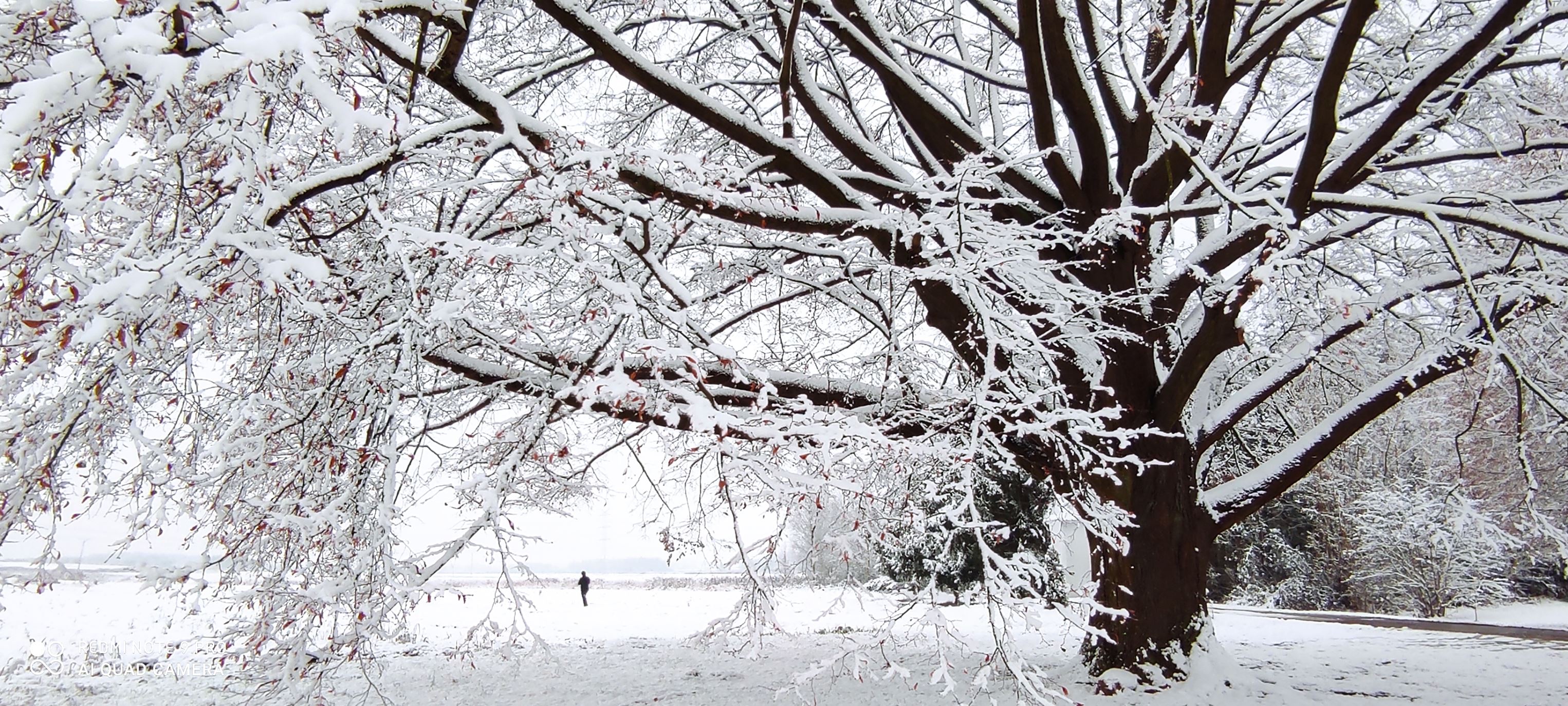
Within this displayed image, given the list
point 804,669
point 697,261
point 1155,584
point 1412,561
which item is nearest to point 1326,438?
point 1155,584

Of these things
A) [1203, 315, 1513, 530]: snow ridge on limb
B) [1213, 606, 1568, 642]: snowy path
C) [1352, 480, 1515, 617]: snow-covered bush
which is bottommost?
[1213, 606, 1568, 642]: snowy path

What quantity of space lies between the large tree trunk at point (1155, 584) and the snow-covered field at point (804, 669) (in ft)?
0.82

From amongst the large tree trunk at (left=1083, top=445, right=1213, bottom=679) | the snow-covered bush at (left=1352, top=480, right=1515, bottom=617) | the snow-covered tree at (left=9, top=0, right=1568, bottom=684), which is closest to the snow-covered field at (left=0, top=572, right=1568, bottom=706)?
the large tree trunk at (left=1083, top=445, right=1213, bottom=679)

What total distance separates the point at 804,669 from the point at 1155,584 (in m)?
3.34

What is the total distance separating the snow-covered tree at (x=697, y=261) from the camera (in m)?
2.32

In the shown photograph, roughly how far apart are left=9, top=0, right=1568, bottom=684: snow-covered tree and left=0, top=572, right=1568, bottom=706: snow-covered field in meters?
0.69

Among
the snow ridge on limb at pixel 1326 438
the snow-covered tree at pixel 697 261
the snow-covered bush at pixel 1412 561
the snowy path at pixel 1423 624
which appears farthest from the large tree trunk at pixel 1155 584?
the snow-covered bush at pixel 1412 561

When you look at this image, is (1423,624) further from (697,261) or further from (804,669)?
(697,261)

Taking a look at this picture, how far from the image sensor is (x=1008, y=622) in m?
3.29

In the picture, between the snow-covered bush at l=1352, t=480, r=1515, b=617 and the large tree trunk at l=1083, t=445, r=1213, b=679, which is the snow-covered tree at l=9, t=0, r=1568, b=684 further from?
the snow-covered bush at l=1352, t=480, r=1515, b=617

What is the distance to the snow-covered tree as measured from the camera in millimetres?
2316

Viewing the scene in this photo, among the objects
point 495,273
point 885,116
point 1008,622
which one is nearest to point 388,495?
point 495,273

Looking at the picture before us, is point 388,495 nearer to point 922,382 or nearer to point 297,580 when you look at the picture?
point 297,580

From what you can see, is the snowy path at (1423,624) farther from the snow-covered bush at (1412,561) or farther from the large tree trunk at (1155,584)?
the large tree trunk at (1155,584)
